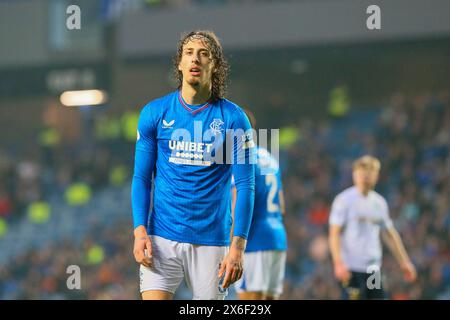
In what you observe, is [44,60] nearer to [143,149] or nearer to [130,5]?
[130,5]

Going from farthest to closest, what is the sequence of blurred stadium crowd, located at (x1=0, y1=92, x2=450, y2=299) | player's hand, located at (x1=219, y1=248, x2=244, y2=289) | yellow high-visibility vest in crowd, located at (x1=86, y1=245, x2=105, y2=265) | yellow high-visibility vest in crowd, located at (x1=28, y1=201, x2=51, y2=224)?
1. yellow high-visibility vest in crowd, located at (x1=28, y1=201, x2=51, y2=224)
2. yellow high-visibility vest in crowd, located at (x1=86, y1=245, x2=105, y2=265)
3. blurred stadium crowd, located at (x1=0, y1=92, x2=450, y2=299)
4. player's hand, located at (x1=219, y1=248, x2=244, y2=289)

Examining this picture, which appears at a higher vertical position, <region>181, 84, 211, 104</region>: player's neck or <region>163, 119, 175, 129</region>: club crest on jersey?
<region>181, 84, 211, 104</region>: player's neck

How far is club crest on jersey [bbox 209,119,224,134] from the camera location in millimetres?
5125

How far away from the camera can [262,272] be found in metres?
7.59

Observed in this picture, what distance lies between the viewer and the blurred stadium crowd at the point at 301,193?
15.3 metres

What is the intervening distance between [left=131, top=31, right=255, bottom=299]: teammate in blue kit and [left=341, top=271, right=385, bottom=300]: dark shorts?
3.75 m

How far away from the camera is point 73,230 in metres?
21.2

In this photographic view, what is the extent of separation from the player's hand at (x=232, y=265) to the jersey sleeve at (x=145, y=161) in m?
0.54

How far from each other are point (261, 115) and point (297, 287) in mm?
6072

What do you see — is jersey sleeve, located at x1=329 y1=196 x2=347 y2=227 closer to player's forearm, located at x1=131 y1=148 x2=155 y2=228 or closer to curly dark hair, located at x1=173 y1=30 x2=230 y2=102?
curly dark hair, located at x1=173 y1=30 x2=230 y2=102

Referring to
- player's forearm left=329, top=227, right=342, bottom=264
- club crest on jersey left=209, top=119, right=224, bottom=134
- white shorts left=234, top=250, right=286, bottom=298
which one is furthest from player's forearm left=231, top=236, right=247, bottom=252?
player's forearm left=329, top=227, right=342, bottom=264

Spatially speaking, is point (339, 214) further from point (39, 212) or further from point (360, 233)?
point (39, 212)

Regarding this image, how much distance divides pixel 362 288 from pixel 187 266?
12.8 feet
